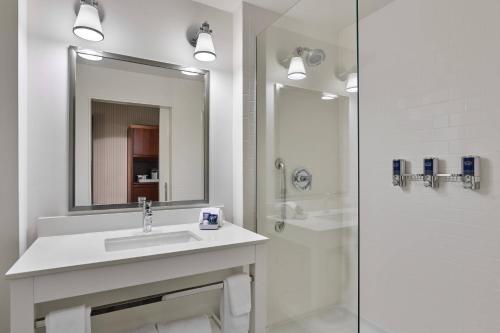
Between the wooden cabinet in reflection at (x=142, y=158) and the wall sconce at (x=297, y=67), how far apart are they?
0.88m

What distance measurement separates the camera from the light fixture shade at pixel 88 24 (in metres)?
1.41

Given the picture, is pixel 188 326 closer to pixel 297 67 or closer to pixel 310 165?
pixel 310 165

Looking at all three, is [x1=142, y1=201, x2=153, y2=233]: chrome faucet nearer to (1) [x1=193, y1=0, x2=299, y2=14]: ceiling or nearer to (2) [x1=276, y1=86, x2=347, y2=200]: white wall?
(2) [x1=276, y1=86, x2=347, y2=200]: white wall

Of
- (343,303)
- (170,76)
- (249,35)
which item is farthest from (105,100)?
(343,303)

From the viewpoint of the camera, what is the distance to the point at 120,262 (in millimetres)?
1130

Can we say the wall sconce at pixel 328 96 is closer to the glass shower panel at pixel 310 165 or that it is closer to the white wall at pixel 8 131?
the glass shower panel at pixel 310 165

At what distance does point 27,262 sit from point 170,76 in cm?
122

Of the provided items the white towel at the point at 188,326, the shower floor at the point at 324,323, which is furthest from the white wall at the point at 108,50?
the shower floor at the point at 324,323

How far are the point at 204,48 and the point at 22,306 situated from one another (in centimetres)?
151

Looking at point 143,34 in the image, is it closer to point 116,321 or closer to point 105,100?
point 105,100

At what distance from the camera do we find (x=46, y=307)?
1.37 m

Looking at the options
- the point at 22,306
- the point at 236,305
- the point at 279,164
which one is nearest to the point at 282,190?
the point at 279,164

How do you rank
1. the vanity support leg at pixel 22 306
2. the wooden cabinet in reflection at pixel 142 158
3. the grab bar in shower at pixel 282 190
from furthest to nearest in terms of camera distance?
the grab bar in shower at pixel 282 190 < the wooden cabinet in reflection at pixel 142 158 < the vanity support leg at pixel 22 306
